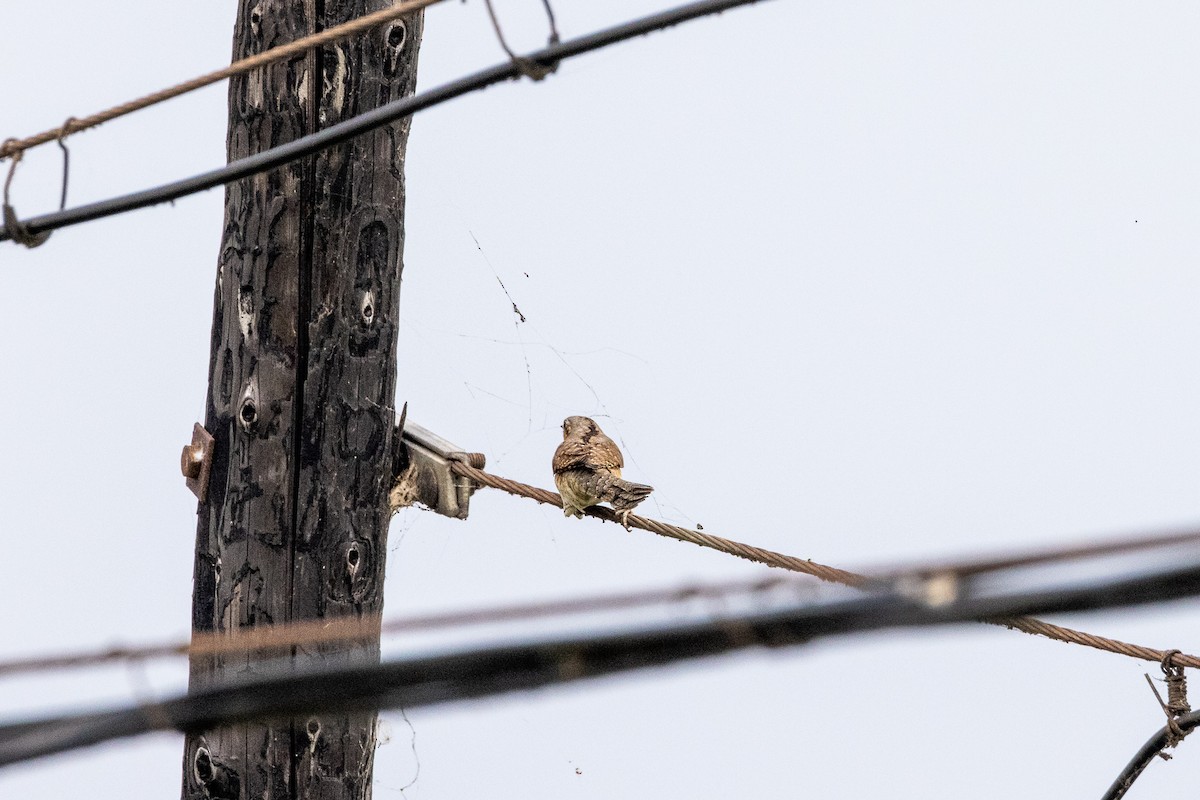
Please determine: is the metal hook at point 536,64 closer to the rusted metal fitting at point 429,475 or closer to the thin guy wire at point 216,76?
the thin guy wire at point 216,76

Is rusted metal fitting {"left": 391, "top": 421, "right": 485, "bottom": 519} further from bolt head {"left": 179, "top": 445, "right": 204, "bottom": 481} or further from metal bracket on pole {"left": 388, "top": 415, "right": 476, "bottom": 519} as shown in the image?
bolt head {"left": 179, "top": 445, "right": 204, "bottom": 481}

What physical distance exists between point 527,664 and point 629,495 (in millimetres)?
2415

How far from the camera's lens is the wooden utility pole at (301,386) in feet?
11.5

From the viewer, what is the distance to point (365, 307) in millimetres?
3648

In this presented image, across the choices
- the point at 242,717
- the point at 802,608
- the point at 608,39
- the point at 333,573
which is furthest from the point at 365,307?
the point at 802,608

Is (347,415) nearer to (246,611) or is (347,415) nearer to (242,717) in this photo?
(246,611)

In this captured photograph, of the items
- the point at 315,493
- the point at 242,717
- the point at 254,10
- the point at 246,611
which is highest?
the point at 254,10

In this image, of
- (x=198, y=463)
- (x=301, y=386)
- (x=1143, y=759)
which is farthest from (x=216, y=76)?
(x=1143, y=759)

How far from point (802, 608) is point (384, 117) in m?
1.67

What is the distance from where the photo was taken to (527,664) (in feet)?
4.72

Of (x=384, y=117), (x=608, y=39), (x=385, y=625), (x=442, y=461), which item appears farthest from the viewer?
(x=442, y=461)

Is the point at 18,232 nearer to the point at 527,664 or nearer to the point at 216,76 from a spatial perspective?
the point at 216,76

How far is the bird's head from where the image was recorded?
427cm

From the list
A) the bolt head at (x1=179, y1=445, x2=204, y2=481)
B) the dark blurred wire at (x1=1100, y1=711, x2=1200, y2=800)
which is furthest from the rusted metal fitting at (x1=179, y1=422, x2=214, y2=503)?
the dark blurred wire at (x1=1100, y1=711, x2=1200, y2=800)
